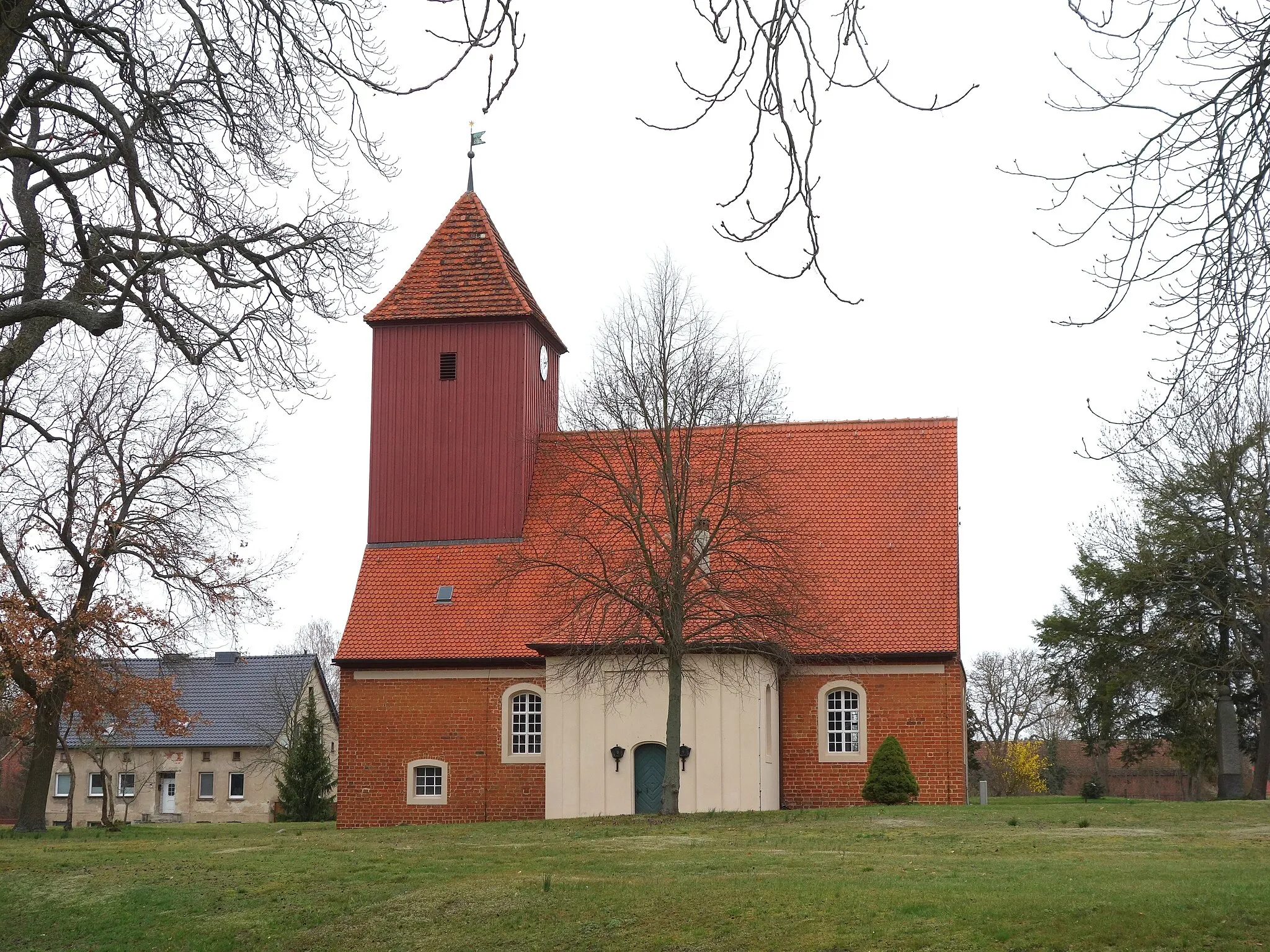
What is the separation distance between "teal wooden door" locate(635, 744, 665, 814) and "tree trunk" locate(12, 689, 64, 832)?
39.1 feet

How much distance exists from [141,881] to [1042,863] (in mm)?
10979

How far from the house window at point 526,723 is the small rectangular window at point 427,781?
1.69 meters

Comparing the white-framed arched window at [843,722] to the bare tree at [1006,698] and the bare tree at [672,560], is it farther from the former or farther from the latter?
the bare tree at [1006,698]

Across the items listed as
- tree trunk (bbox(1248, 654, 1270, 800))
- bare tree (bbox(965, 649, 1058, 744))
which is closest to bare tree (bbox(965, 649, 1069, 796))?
bare tree (bbox(965, 649, 1058, 744))

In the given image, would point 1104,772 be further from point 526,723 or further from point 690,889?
point 690,889

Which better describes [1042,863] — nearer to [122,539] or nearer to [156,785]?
[122,539]

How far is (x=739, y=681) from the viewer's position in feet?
89.5

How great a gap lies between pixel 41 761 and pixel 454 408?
1164 cm

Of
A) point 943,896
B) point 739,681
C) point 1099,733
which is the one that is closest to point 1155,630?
point 1099,733

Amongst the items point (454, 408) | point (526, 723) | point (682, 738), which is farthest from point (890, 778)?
point (454, 408)

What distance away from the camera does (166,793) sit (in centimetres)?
5588

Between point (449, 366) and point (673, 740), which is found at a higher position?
point (449, 366)

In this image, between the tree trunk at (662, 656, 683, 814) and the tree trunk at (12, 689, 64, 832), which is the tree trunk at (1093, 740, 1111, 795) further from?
the tree trunk at (12, 689, 64, 832)

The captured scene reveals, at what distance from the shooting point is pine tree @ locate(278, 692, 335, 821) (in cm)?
4338
